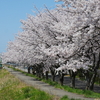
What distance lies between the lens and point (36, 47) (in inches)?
808

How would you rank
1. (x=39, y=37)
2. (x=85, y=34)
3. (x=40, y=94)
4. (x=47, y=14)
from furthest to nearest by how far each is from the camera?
(x=39, y=37) < (x=47, y=14) < (x=40, y=94) < (x=85, y=34)

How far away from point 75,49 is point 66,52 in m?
0.48

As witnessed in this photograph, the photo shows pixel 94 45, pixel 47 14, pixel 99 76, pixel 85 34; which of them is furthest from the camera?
pixel 99 76

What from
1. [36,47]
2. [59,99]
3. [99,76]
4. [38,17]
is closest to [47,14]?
[38,17]

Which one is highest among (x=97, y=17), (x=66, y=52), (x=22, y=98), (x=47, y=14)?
(x=47, y=14)

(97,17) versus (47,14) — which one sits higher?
(47,14)

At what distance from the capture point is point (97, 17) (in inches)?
397

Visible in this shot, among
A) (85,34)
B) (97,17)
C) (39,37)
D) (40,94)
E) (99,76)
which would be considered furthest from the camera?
(99,76)

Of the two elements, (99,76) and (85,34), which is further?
(99,76)

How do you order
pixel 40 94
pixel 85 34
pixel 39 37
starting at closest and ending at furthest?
pixel 85 34, pixel 40 94, pixel 39 37

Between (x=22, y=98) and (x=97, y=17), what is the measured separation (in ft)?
18.5

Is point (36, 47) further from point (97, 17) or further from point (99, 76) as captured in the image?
point (99, 76)

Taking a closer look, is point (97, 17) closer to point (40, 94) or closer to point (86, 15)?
point (86, 15)

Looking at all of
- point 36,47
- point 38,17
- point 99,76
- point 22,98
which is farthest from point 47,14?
point 99,76
